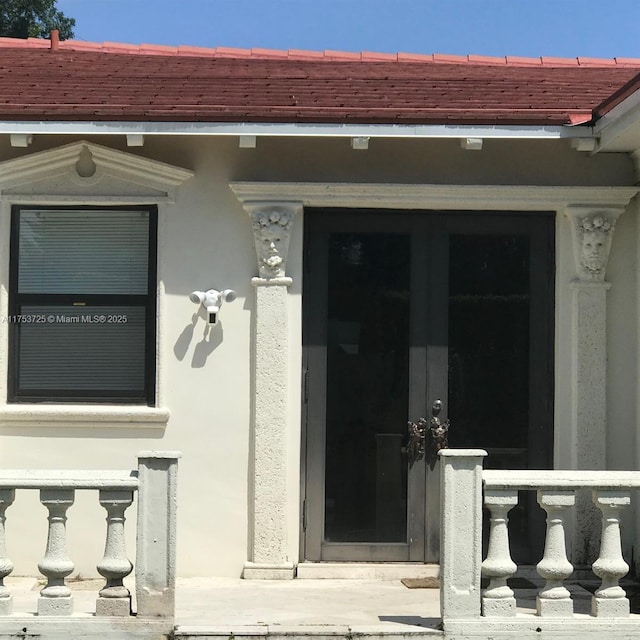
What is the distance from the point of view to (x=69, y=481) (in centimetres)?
534

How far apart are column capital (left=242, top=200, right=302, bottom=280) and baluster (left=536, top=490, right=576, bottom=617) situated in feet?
8.38

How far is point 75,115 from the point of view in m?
6.59

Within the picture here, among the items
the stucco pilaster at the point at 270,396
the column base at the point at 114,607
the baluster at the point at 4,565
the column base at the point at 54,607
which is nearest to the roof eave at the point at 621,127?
the stucco pilaster at the point at 270,396

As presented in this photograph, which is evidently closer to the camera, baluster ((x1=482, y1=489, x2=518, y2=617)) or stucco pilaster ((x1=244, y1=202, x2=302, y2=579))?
baluster ((x1=482, y1=489, x2=518, y2=617))

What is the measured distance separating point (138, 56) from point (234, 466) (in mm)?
3852

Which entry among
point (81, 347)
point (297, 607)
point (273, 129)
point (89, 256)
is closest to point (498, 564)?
point (297, 607)

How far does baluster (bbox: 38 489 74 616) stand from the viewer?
5.35m

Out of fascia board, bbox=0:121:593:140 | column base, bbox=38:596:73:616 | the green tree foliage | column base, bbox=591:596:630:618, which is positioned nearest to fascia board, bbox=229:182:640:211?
fascia board, bbox=0:121:593:140

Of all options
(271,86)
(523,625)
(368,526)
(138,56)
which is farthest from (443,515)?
(138,56)

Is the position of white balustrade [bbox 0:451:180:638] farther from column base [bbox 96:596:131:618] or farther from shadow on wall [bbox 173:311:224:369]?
shadow on wall [bbox 173:311:224:369]

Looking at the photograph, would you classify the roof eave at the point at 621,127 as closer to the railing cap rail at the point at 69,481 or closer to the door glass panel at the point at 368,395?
the door glass panel at the point at 368,395

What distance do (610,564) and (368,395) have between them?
2.29 meters

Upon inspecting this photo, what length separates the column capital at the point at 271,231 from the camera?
7.03 metres

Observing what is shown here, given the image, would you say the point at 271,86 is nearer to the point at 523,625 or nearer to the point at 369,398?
the point at 369,398
